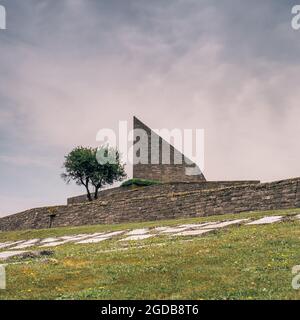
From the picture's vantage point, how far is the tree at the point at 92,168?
59.2 meters

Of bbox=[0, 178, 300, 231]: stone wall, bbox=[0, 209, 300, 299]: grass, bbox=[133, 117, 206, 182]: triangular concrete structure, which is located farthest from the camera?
bbox=[133, 117, 206, 182]: triangular concrete structure

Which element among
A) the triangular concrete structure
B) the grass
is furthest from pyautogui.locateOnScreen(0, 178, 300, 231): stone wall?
the grass

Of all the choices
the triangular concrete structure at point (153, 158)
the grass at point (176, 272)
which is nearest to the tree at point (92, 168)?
the triangular concrete structure at point (153, 158)

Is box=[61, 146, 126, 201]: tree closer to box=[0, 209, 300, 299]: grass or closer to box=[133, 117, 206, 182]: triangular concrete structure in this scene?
box=[133, 117, 206, 182]: triangular concrete structure

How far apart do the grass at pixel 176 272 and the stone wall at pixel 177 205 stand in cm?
954

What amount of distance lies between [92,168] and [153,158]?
12613mm

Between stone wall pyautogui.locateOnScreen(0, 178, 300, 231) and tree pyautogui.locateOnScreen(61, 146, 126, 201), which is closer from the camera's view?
stone wall pyautogui.locateOnScreen(0, 178, 300, 231)

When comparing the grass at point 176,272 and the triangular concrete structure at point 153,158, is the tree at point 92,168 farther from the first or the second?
the grass at point 176,272

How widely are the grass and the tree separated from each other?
47.7m

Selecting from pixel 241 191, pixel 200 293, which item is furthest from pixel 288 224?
pixel 241 191

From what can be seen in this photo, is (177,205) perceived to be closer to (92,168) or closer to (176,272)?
(176,272)

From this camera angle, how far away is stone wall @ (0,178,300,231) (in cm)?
2142

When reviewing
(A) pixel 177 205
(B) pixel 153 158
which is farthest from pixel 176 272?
(B) pixel 153 158
